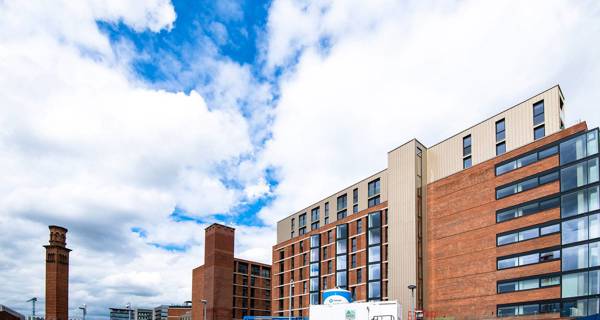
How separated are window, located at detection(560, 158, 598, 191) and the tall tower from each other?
5144 centimetres

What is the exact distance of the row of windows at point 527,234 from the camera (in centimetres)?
4450

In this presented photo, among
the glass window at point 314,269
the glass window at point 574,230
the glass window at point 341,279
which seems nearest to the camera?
the glass window at point 574,230

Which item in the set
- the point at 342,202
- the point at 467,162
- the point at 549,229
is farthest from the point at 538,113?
the point at 342,202

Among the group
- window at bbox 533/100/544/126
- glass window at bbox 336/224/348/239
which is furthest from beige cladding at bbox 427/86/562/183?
glass window at bbox 336/224/348/239

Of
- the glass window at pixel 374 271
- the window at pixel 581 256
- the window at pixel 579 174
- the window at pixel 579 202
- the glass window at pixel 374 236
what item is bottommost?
the glass window at pixel 374 271

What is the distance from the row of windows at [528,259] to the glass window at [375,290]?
60.2ft

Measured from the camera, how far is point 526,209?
47344 mm

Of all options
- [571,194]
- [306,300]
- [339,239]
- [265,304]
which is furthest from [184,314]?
[571,194]

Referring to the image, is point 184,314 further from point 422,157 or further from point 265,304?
point 422,157

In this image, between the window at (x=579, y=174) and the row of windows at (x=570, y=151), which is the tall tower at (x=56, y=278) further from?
the window at (x=579, y=174)

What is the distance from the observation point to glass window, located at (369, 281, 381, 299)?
208ft

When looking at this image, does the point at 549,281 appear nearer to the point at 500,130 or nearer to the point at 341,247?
the point at 500,130

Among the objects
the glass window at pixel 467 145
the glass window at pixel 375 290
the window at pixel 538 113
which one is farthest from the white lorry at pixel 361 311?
the glass window at pixel 375 290

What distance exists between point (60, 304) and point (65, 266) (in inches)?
158
